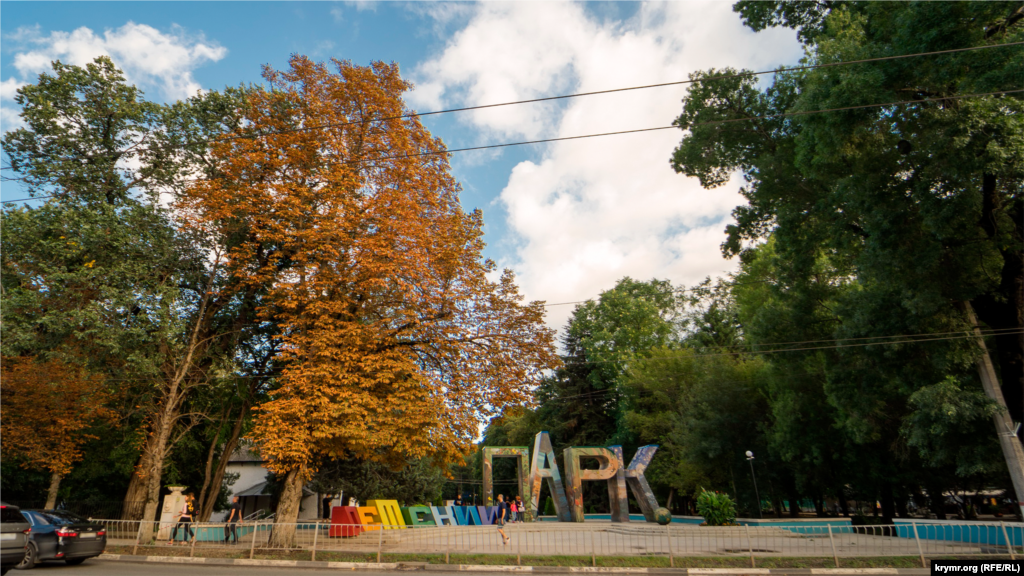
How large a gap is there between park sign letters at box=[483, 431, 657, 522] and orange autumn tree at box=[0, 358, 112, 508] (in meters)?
17.2

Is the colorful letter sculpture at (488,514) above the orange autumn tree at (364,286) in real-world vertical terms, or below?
below

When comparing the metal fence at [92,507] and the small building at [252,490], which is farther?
the small building at [252,490]

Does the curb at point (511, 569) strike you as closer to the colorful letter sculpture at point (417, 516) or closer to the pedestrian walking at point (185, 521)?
the pedestrian walking at point (185, 521)

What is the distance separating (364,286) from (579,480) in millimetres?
17556

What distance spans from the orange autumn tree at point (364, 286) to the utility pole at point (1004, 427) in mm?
12586

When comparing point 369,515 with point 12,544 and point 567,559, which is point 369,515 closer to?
point 567,559

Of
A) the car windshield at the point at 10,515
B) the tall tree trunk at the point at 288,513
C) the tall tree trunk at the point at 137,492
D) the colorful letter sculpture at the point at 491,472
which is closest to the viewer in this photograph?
the car windshield at the point at 10,515

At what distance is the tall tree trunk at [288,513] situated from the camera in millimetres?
14383

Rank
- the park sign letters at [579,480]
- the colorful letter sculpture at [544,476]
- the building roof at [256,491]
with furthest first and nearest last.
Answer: the building roof at [256,491] → the colorful letter sculpture at [544,476] → the park sign letters at [579,480]

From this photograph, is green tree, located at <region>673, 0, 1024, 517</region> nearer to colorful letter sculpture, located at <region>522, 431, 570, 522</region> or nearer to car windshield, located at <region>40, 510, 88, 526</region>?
colorful letter sculpture, located at <region>522, 431, 570, 522</region>

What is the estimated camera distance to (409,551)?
44.0 ft

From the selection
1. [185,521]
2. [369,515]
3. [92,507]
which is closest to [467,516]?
[369,515]

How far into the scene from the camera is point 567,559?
12031mm

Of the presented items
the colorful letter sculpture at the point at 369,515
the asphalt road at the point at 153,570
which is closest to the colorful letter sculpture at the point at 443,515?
the colorful letter sculpture at the point at 369,515
